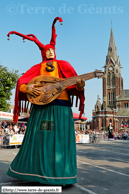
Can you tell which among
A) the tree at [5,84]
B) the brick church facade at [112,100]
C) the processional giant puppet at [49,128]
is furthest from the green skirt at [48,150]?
the brick church facade at [112,100]

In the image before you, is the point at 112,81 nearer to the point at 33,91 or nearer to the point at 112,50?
the point at 112,50

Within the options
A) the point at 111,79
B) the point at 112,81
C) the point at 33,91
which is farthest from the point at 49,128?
the point at 111,79

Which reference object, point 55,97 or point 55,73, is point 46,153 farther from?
point 55,73

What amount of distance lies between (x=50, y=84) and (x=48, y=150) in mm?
1475

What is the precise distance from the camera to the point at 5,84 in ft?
105

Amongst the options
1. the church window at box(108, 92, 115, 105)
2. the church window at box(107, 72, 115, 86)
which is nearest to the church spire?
the church window at box(107, 72, 115, 86)

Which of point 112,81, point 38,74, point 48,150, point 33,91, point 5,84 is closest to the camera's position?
point 48,150

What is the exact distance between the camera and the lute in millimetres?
5004

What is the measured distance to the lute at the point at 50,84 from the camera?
16.4 ft

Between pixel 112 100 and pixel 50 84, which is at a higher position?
pixel 112 100

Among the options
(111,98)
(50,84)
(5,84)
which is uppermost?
(111,98)

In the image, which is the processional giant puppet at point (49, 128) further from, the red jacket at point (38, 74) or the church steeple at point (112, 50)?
the church steeple at point (112, 50)

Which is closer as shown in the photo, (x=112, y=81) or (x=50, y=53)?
(x=50, y=53)

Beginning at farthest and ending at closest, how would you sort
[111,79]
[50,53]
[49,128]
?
[111,79] < [50,53] < [49,128]
